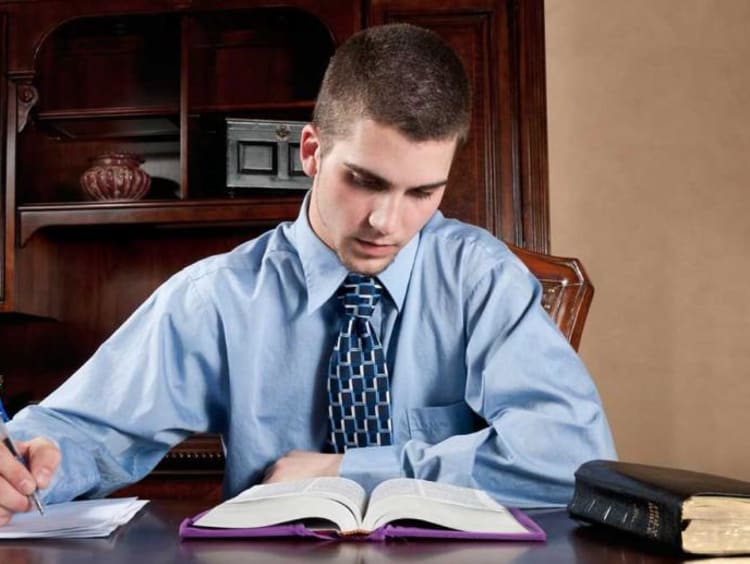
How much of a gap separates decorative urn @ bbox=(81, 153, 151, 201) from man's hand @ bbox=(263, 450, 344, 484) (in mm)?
1855

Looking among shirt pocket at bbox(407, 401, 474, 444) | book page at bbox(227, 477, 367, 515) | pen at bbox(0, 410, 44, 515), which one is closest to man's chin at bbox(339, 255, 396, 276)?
shirt pocket at bbox(407, 401, 474, 444)

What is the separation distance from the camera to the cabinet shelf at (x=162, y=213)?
2879 mm

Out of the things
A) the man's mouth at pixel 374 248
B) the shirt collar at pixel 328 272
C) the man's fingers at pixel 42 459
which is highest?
the man's mouth at pixel 374 248

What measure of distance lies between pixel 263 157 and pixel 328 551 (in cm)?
221

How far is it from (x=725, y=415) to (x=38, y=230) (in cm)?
218

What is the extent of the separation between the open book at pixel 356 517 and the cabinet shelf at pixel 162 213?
1.98 m

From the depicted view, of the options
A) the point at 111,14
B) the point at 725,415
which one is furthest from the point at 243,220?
the point at 725,415

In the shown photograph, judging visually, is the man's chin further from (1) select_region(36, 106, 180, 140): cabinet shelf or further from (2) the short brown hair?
(1) select_region(36, 106, 180, 140): cabinet shelf

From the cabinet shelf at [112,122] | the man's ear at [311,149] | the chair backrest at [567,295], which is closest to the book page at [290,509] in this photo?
the man's ear at [311,149]

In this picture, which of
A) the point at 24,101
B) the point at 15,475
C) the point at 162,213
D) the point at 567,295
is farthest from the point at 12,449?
the point at 24,101

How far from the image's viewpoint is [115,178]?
9.69ft

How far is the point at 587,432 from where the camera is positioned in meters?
1.28

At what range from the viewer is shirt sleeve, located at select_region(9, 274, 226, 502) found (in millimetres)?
1309

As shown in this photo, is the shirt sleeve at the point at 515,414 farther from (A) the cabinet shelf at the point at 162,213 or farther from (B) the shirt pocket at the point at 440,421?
(A) the cabinet shelf at the point at 162,213
